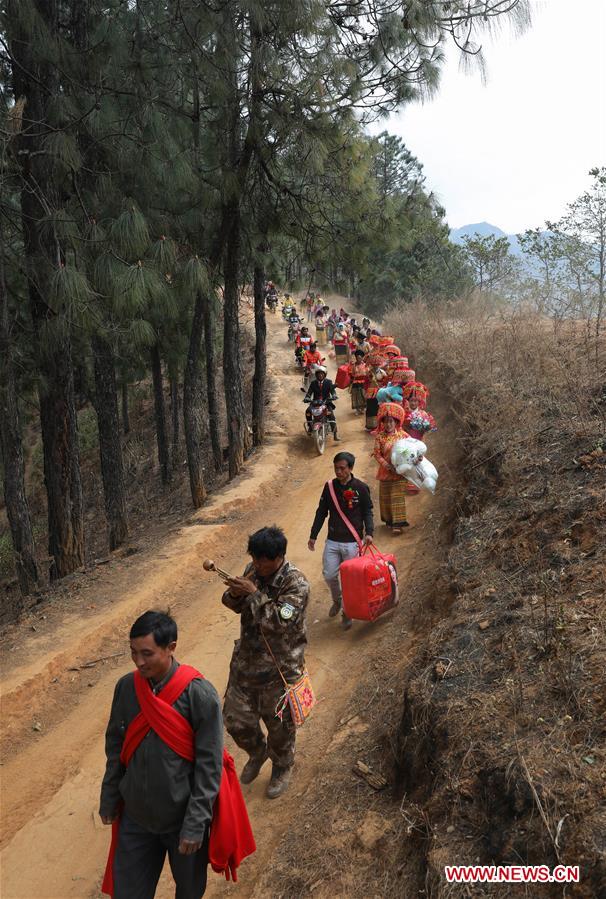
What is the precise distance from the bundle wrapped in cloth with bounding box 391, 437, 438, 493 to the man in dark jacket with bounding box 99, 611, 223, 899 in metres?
5.91

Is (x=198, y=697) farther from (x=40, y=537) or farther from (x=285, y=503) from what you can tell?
(x=40, y=537)

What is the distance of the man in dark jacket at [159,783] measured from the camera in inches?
110

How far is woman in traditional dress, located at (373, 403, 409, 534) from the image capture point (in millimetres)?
8688

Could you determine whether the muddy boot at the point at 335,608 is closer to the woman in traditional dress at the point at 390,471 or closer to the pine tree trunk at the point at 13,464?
the woman in traditional dress at the point at 390,471

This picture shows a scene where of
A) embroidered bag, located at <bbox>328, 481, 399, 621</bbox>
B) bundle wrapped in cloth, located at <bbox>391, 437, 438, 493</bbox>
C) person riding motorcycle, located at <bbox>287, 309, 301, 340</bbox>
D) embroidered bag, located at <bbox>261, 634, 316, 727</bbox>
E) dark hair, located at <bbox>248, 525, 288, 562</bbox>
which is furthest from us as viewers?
person riding motorcycle, located at <bbox>287, 309, 301, 340</bbox>

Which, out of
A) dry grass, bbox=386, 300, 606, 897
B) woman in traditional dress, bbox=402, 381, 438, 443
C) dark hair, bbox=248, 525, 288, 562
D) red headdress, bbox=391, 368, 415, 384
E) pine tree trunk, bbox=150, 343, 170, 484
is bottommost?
pine tree trunk, bbox=150, 343, 170, 484

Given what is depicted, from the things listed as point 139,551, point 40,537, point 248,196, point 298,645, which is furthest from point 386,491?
point 40,537

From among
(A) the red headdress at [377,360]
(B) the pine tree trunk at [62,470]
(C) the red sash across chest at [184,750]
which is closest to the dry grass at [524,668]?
(C) the red sash across chest at [184,750]

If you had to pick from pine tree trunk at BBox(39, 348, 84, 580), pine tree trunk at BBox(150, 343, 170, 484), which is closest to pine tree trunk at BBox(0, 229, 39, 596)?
pine tree trunk at BBox(39, 348, 84, 580)

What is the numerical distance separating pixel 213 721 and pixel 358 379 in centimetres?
1459

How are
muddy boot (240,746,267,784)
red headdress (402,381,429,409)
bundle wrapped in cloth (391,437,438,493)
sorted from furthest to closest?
1. red headdress (402,381,429,409)
2. bundle wrapped in cloth (391,437,438,493)
3. muddy boot (240,746,267,784)

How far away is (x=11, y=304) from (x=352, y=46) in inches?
289

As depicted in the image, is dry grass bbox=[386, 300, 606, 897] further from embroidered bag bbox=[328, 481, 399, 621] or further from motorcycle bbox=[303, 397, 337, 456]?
motorcycle bbox=[303, 397, 337, 456]

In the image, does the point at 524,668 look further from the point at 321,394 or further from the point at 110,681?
the point at 321,394
